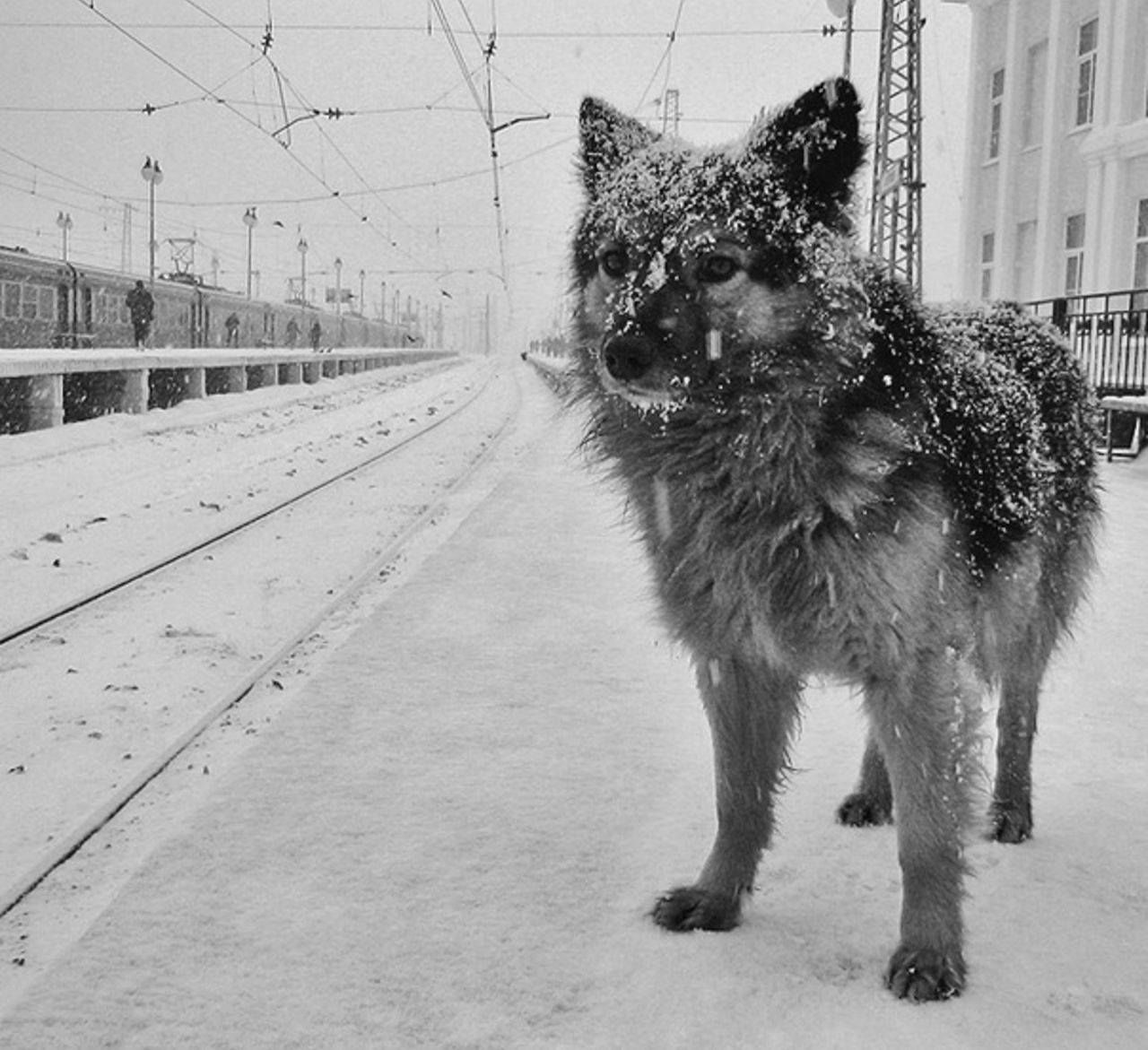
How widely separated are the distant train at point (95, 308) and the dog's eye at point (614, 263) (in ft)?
78.0

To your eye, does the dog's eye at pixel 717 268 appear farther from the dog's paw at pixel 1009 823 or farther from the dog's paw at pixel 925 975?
the dog's paw at pixel 1009 823

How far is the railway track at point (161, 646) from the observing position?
3.14 m

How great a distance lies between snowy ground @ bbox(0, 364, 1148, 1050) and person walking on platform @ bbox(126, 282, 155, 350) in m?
24.4

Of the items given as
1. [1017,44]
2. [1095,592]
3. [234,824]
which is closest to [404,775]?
[234,824]

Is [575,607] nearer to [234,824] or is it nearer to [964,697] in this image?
[234,824]

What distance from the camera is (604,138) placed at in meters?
2.99

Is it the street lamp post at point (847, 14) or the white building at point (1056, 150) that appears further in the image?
the white building at point (1056, 150)

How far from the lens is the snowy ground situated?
6.82 ft

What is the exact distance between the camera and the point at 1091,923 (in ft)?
8.08

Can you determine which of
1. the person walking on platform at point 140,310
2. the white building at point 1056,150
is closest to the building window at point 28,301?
the person walking on platform at point 140,310

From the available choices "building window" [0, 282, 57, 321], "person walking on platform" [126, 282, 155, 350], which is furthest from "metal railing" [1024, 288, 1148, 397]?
"building window" [0, 282, 57, 321]

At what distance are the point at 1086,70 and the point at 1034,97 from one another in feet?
7.11

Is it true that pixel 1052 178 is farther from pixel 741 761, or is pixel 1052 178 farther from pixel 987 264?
pixel 741 761

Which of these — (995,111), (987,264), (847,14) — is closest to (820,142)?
(847,14)
